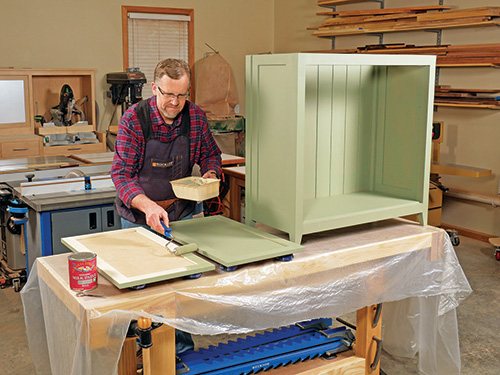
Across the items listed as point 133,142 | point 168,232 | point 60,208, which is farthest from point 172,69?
point 60,208

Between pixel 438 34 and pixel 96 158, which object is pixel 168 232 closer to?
pixel 96 158

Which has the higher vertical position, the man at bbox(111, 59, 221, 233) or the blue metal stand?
the man at bbox(111, 59, 221, 233)

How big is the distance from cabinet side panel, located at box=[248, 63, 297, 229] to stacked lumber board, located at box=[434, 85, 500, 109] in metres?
3.21

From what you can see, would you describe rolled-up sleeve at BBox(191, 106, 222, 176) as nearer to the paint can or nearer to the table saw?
the paint can

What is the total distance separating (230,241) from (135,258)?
333 millimetres

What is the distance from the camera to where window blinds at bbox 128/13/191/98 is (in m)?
6.59

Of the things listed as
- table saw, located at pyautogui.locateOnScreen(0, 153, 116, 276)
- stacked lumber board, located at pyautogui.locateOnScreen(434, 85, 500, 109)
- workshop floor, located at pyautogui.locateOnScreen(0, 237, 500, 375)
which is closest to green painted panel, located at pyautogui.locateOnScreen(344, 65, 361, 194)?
workshop floor, located at pyautogui.locateOnScreen(0, 237, 500, 375)

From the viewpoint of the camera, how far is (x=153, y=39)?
6.74 m

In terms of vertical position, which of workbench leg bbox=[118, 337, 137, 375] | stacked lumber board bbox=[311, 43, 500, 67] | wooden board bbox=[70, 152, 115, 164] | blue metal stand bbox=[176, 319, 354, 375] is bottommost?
blue metal stand bbox=[176, 319, 354, 375]

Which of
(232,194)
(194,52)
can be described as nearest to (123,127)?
(232,194)

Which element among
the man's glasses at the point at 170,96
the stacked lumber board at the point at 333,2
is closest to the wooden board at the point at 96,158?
the man's glasses at the point at 170,96

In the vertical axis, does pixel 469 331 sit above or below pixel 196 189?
below

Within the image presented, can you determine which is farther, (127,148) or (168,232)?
(127,148)

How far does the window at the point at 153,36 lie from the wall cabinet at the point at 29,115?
2.56 ft
